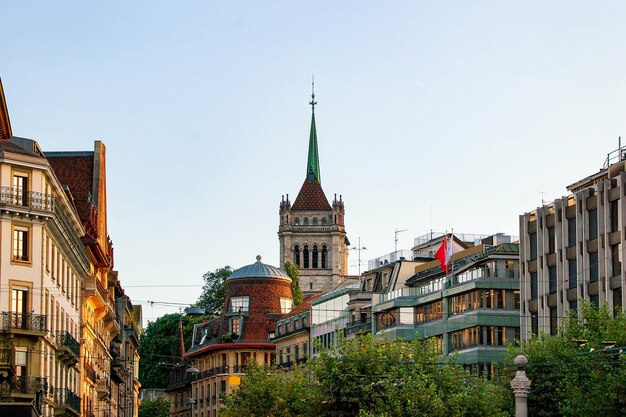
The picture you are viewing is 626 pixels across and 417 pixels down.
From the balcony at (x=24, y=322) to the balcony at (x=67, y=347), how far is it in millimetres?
7057

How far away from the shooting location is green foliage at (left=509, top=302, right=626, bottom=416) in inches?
3314

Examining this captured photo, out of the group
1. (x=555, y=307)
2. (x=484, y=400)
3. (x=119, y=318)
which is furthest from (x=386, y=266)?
(x=484, y=400)

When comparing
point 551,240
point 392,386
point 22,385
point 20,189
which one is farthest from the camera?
point 551,240

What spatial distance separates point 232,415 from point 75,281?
3026 centimetres

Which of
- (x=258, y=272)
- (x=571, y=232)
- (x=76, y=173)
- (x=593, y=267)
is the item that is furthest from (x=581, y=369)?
(x=258, y=272)

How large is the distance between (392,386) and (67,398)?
21.9 meters

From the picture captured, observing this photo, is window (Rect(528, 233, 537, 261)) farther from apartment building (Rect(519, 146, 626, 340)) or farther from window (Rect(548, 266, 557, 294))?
window (Rect(548, 266, 557, 294))

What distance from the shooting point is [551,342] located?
302ft

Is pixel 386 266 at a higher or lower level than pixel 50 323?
higher

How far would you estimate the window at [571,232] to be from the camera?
116 meters

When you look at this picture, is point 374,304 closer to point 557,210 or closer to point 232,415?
point 232,415

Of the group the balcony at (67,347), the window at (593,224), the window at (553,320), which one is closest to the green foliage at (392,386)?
the window at (553,320)

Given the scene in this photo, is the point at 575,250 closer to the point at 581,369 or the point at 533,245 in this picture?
the point at 533,245

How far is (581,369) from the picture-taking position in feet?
292
